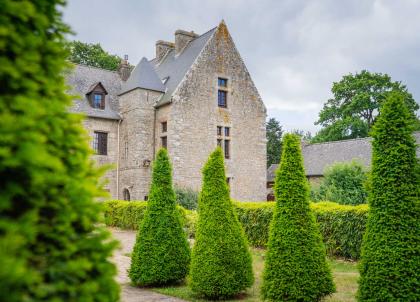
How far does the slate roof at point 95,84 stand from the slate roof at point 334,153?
16.5 m

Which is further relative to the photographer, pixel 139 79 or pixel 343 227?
pixel 139 79

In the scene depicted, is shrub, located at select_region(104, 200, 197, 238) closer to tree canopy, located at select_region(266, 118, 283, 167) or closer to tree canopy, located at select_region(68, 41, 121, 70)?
tree canopy, located at select_region(68, 41, 121, 70)

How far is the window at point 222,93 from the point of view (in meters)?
26.5

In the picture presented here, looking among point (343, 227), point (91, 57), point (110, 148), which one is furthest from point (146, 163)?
point (91, 57)

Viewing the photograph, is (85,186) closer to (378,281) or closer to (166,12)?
(378,281)

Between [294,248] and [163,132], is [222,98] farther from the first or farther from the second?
[294,248]

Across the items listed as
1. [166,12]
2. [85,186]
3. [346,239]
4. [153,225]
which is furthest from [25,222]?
[166,12]

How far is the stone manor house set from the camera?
81.6 feet

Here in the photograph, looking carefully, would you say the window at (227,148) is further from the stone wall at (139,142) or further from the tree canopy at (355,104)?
the tree canopy at (355,104)

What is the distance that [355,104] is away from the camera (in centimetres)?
4359

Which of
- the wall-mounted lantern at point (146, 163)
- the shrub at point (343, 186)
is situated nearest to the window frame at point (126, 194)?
the wall-mounted lantern at point (146, 163)

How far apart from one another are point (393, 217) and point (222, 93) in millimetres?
21248

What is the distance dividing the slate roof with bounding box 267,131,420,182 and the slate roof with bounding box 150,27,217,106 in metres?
13.5

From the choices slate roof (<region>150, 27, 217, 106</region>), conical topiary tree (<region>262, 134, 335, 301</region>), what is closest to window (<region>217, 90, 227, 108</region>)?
slate roof (<region>150, 27, 217, 106</region>)
